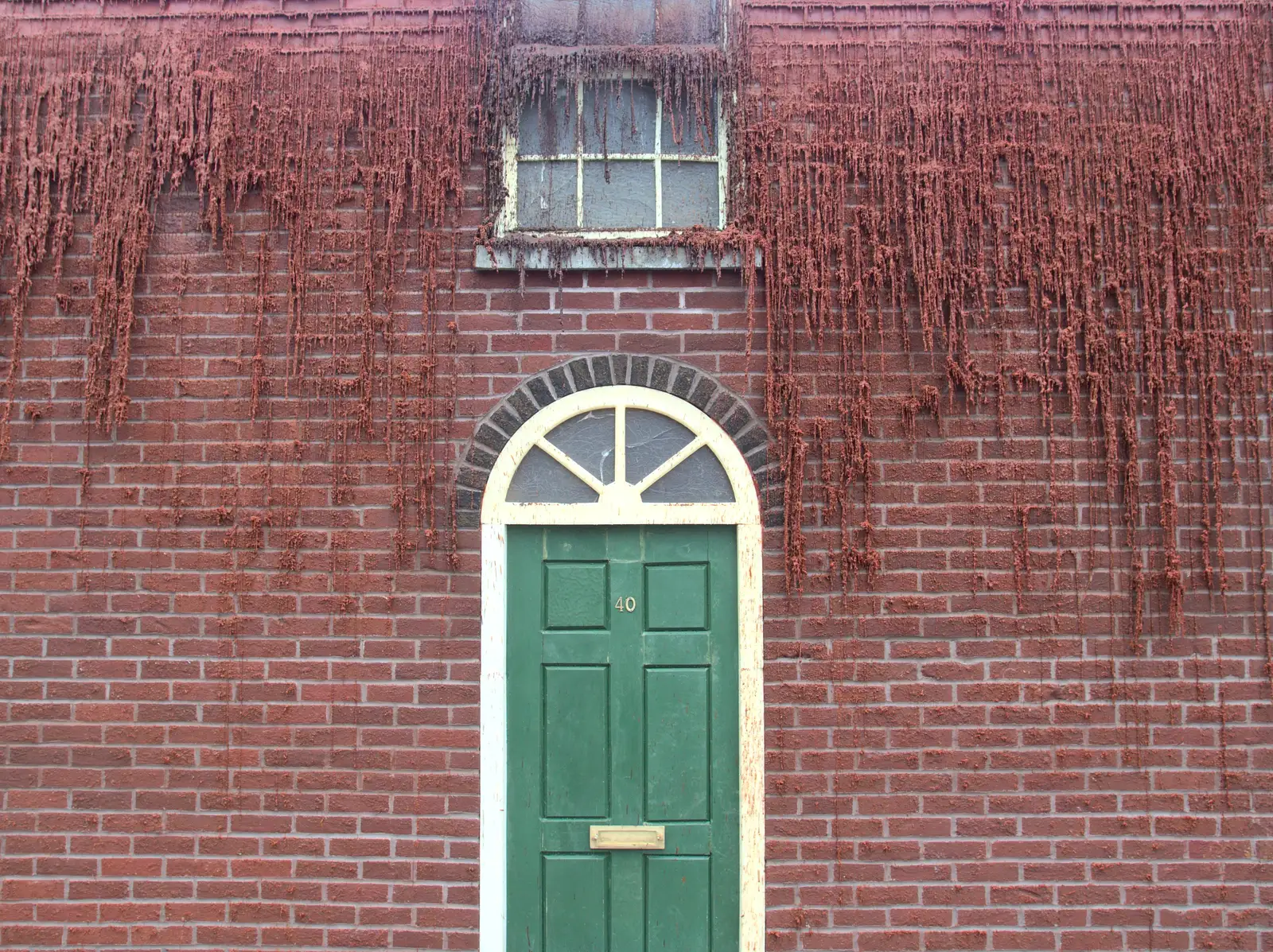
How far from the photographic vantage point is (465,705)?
3730 millimetres

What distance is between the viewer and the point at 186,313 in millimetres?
3912

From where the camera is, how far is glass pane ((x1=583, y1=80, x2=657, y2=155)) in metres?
4.06

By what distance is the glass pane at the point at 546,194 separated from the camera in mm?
4047

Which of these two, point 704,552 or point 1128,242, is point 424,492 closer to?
point 704,552

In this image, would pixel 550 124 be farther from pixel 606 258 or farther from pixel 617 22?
pixel 606 258

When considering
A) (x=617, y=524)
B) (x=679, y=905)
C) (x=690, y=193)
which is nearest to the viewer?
(x=679, y=905)

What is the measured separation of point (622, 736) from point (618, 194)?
239 centimetres

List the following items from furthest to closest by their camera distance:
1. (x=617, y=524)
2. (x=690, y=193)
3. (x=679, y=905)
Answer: (x=690, y=193) < (x=617, y=524) < (x=679, y=905)

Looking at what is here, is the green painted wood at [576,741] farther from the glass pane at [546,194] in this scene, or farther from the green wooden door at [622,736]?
the glass pane at [546,194]

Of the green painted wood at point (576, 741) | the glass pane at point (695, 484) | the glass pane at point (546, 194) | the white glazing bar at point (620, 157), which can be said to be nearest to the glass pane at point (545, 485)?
the glass pane at point (695, 484)

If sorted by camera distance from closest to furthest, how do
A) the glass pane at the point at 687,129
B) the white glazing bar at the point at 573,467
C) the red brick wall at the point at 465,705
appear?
the red brick wall at the point at 465,705, the white glazing bar at the point at 573,467, the glass pane at the point at 687,129

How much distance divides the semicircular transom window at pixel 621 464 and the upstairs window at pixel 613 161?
93 centimetres

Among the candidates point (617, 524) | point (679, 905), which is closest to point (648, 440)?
point (617, 524)

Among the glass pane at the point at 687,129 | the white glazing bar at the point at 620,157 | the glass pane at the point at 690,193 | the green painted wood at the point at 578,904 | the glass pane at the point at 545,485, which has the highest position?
the glass pane at the point at 687,129
